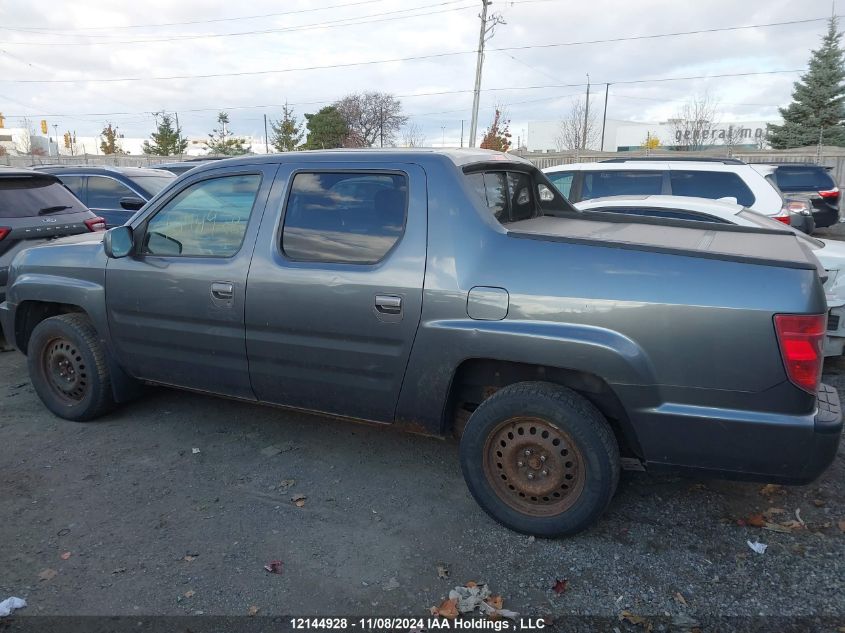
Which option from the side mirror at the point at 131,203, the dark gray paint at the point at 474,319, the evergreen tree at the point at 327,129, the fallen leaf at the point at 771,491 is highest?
the evergreen tree at the point at 327,129

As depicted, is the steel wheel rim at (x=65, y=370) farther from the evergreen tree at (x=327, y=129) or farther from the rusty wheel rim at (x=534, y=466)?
the evergreen tree at (x=327, y=129)

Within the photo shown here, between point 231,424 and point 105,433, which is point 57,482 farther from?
point 231,424

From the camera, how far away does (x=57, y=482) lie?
3.84 meters

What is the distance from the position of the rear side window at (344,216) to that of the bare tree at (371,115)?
147 ft

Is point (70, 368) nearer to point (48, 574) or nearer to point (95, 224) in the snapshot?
point (48, 574)

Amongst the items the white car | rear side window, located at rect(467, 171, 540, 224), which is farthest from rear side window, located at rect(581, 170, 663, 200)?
rear side window, located at rect(467, 171, 540, 224)

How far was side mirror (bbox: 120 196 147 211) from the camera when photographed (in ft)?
27.7

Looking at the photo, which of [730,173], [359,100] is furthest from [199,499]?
[359,100]

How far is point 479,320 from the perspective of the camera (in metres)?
3.11

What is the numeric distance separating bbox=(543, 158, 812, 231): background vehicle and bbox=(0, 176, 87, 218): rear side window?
5998 millimetres

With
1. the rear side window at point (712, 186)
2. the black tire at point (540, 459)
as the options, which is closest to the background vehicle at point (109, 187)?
the rear side window at point (712, 186)

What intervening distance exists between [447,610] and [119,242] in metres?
3.05

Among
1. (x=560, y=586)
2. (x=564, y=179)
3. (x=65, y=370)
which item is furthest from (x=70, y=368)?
(x=564, y=179)

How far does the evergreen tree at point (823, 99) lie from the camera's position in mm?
34938
